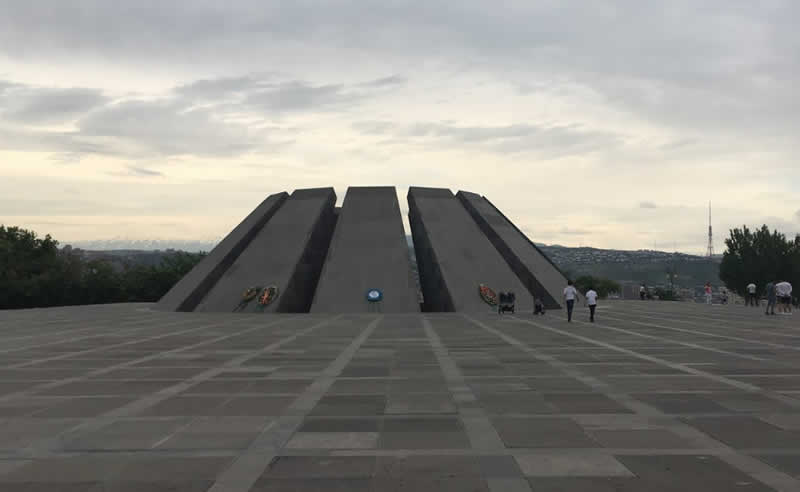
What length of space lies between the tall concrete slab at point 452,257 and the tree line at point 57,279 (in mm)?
24816

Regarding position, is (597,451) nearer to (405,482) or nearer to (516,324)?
(405,482)

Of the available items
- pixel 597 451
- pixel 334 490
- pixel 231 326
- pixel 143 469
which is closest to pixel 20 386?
pixel 143 469

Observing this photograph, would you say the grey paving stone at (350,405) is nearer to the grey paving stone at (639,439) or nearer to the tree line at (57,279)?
the grey paving stone at (639,439)

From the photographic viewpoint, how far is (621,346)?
18016 millimetres

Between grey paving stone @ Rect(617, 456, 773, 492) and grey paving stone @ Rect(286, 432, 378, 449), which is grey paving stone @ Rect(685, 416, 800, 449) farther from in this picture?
grey paving stone @ Rect(286, 432, 378, 449)

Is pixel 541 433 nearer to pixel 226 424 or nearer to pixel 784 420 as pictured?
pixel 784 420

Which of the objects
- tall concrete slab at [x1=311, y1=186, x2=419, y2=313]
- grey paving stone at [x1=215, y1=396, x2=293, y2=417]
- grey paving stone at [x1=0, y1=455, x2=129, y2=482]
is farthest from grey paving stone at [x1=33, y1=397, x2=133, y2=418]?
tall concrete slab at [x1=311, y1=186, x2=419, y2=313]

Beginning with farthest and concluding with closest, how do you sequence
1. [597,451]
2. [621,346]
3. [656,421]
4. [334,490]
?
[621,346], [656,421], [597,451], [334,490]

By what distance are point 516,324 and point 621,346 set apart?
844cm

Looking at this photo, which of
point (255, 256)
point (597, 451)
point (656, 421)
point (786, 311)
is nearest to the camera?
point (597, 451)

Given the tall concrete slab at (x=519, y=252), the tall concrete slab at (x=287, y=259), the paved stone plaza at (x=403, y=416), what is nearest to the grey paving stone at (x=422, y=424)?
the paved stone plaza at (x=403, y=416)

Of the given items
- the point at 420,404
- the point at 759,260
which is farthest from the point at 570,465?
the point at 759,260

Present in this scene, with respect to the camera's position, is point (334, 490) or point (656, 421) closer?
point (334, 490)

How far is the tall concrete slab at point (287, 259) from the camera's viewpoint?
3712 cm
